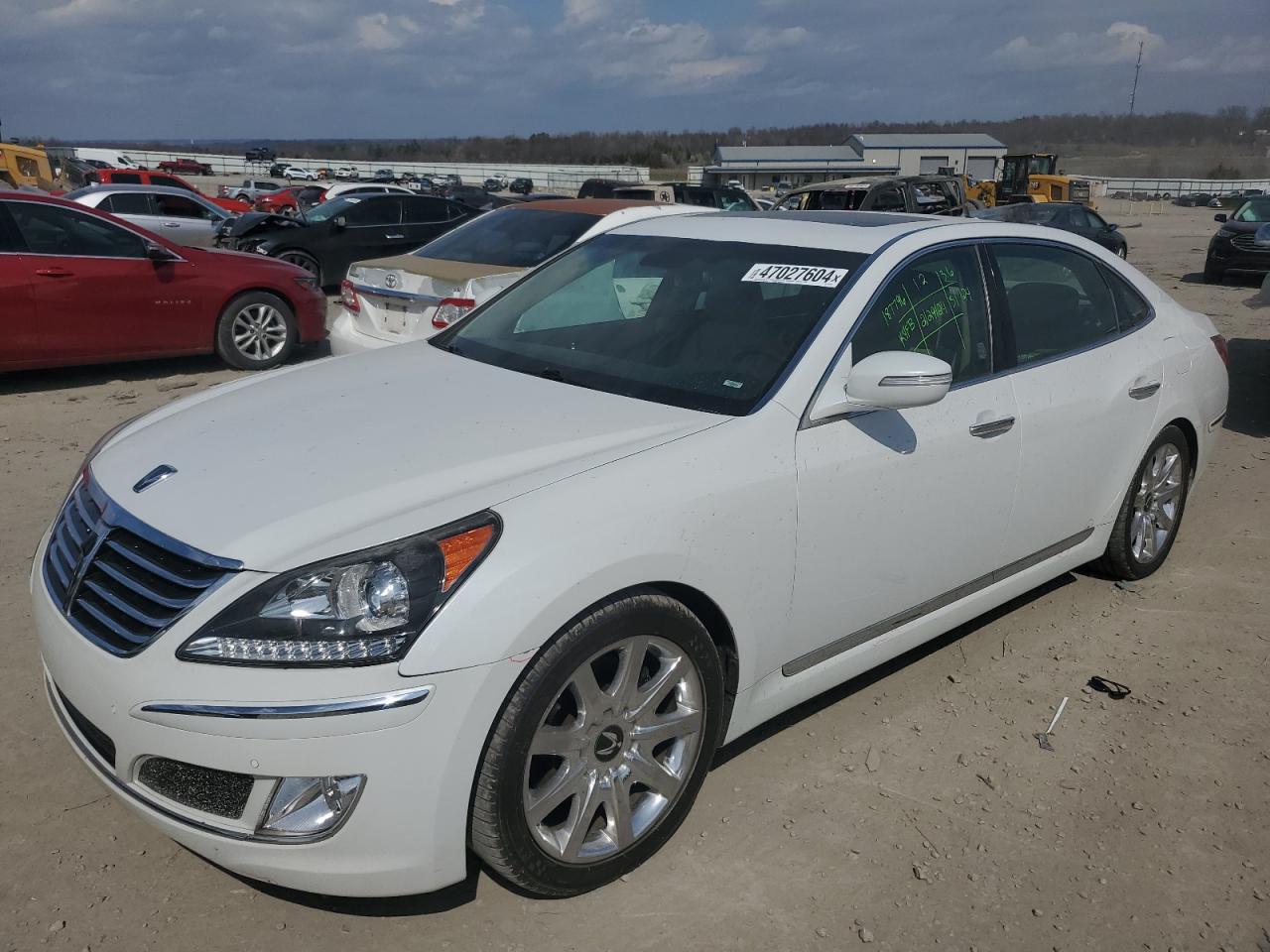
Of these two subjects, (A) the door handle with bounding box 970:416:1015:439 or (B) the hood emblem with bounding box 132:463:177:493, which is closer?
(B) the hood emblem with bounding box 132:463:177:493

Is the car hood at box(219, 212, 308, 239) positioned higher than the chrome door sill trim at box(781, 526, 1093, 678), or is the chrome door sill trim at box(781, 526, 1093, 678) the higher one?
the car hood at box(219, 212, 308, 239)

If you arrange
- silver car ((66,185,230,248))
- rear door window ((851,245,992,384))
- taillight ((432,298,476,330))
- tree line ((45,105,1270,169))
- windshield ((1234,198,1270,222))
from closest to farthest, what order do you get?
rear door window ((851,245,992,384)), taillight ((432,298,476,330)), silver car ((66,185,230,248)), windshield ((1234,198,1270,222)), tree line ((45,105,1270,169))

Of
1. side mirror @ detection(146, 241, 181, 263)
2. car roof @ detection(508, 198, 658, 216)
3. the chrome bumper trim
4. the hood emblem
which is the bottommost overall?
the chrome bumper trim

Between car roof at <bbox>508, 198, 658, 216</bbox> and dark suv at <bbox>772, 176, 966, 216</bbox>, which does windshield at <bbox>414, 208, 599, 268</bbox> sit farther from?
dark suv at <bbox>772, 176, 966, 216</bbox>

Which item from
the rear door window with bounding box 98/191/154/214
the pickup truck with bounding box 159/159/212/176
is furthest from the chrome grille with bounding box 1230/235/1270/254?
the pickup truck with bounding box 159/159/212/176

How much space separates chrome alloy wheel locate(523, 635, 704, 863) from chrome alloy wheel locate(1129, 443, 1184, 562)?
276 centimetres

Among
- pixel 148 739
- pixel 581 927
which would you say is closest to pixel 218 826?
pixel 148 739

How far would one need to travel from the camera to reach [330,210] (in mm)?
14992

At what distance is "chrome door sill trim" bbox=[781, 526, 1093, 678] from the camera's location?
123 inches

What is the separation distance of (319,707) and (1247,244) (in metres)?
19.3

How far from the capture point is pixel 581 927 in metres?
2.57

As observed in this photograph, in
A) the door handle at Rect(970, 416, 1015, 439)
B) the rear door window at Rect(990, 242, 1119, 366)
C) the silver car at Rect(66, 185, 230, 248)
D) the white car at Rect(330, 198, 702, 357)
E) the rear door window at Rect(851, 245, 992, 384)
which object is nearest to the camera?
the rear door window at Rect(851, 245, 992, 384)

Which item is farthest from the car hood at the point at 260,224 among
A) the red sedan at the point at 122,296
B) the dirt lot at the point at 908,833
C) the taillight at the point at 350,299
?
the dirt lot at the point at 908,833

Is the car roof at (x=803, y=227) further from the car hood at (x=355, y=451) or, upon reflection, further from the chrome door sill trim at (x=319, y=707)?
the chrome door sill trim at (x=319, y=707)
